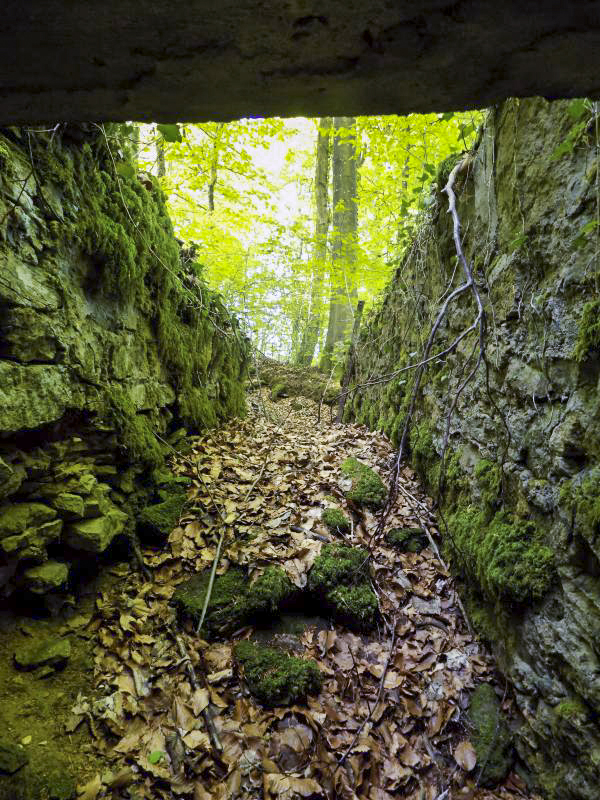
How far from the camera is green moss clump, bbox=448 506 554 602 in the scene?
219cm

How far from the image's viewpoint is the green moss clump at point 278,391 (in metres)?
11.9

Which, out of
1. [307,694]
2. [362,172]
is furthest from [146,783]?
[362,172]

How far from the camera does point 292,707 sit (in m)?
2.47

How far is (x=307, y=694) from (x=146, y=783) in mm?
1009

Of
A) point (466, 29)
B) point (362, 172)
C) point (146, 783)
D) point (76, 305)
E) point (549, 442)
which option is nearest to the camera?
point (466, 29)

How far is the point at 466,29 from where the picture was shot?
35.3 inches

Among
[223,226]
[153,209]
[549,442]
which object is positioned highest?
[223,226]

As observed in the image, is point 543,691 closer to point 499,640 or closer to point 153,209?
point 499,640

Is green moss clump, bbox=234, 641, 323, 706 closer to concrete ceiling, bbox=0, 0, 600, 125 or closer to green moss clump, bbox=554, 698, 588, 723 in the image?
green moss clump, bbox=554, 698, 588, 723

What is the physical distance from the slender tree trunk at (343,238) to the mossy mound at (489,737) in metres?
6.65

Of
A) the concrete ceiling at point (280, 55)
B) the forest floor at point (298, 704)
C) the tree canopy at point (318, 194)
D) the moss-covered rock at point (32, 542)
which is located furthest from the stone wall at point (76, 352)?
the concrete ceiling at point (280, 55)

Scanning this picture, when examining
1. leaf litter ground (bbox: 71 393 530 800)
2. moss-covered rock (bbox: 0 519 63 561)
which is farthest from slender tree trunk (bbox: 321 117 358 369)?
moss-covered rock (bbox: 0 519 63 561)

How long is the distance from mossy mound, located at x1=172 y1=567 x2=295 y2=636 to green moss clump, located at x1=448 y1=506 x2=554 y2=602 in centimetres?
142

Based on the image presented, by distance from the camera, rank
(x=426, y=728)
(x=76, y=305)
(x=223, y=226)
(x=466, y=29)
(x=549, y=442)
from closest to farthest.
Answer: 1. (x=466, y=29)
2. (x=549, y=442)
3. (x=426, y=728)
4. (x=76, y=305)
5. (x=223, y=226)
